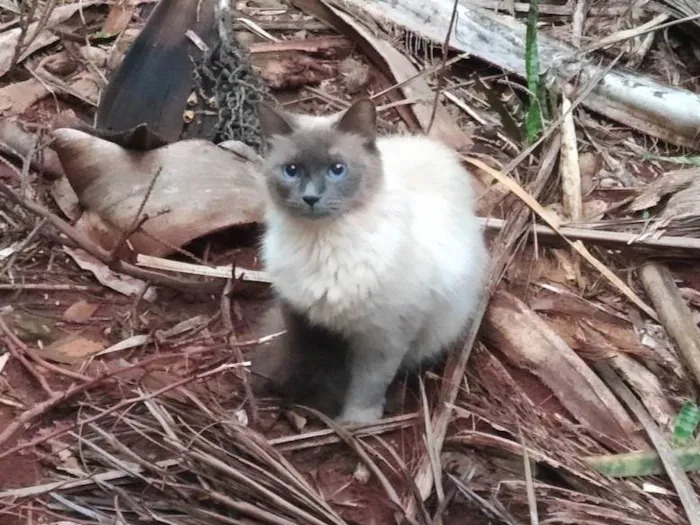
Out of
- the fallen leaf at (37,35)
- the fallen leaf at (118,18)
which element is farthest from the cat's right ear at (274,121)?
the fallen leaf at (118,18)

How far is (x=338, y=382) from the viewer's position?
226 cm

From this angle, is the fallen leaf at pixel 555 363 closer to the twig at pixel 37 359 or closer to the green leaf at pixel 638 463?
the green leaf at pixel 638 463

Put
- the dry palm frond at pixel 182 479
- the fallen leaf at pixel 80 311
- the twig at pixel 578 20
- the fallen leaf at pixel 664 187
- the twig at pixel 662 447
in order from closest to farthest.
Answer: the dry palm frond at pixel 182 479
the twig at pixel 662 447
the fallen leaf at pixel 80 311
the fallen leaf at pixel 664 187
the twig at pixel 578 20

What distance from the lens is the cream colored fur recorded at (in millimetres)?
2027

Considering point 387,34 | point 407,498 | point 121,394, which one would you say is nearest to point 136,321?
point 121,394

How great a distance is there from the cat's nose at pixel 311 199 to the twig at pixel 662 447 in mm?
917

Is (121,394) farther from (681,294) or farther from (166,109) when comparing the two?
(681,294)

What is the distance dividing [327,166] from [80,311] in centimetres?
86

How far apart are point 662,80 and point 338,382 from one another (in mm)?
1683

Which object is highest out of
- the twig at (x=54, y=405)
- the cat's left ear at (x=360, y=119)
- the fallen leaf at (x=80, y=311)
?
the cat's left ear at (x=360, y=119)

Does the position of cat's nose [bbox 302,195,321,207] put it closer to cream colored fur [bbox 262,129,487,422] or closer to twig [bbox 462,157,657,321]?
cream colored fur [bbox 262,129,487,422]

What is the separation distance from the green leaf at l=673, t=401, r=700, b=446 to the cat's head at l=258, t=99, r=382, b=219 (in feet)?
3.06

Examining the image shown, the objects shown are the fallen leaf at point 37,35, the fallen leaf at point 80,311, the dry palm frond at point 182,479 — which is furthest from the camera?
the fallen leaf at point 37,35

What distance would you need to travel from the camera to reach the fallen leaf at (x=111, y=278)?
2488 mm
